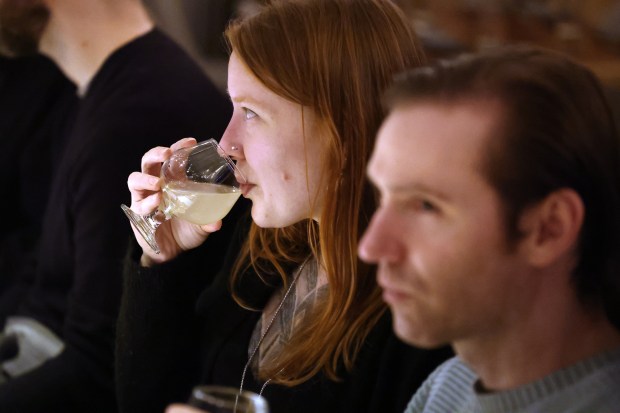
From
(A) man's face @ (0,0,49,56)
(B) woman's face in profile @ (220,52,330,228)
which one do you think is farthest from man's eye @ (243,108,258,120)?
(A) man's face @ (0,0,49,56)

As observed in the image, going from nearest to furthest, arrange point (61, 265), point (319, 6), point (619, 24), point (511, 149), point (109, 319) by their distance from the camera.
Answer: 1. point (511, 149)
2. point (319, 6)
3. point (109, 319)
4. point (61, 265)
5. point (619, 24)

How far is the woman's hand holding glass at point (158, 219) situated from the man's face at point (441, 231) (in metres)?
0.48

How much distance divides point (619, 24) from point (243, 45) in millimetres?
2394

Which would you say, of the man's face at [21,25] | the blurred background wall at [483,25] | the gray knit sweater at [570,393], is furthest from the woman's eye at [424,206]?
the blurred background wall at [483,25]

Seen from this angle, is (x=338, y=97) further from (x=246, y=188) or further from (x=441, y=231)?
(x=441, y=231)

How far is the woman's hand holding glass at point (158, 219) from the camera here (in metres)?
1.09

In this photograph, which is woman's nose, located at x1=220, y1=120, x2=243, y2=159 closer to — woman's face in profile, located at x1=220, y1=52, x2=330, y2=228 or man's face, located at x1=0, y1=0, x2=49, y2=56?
woman's face in profile, located at x1=220, y1=52, x2=330, y2=228

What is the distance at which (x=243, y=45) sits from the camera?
967 mm

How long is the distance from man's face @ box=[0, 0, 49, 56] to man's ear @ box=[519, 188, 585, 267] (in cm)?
131

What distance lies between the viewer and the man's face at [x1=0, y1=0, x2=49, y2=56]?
66.4 inches

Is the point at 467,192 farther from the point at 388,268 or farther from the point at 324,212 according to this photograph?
the point at 324,212

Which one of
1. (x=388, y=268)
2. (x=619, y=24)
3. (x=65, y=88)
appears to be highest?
(x=388, y=268)

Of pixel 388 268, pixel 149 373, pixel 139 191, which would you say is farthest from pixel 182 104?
pixel 388 268

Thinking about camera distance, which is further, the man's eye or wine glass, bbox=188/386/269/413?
the man's eye
